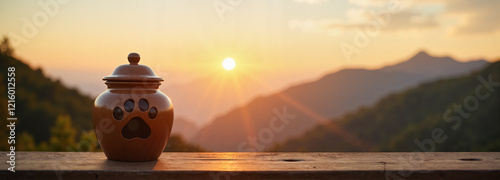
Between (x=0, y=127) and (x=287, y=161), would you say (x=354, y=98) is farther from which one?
(x=287, y=161)

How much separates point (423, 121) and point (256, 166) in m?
24.6

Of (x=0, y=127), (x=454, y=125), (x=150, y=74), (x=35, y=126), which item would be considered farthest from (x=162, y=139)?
(x=454, y=125)

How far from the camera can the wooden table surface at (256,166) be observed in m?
2.17

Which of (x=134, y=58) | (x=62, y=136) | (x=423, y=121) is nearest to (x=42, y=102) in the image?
(x=62, y=136)

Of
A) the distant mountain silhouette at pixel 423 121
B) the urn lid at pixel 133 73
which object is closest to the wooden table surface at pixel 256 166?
the urn lid at pixel 133 73

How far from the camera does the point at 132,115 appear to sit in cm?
232

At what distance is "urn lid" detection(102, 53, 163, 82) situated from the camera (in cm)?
237

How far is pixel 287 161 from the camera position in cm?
247

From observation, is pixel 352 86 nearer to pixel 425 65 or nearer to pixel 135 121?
pixel 425 65

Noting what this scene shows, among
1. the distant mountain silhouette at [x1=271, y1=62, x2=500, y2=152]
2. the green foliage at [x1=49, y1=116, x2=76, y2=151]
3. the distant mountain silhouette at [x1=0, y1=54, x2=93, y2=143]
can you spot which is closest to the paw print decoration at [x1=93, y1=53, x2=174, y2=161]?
the green foliage at [x1=49, y1=116, x2=76, y2=151]

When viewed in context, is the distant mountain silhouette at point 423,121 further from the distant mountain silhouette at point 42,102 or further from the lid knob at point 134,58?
the lid knob at point 134,58

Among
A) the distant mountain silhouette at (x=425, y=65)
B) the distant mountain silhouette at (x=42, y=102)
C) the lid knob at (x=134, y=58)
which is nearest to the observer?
the lid knob at (x=134, y=58)

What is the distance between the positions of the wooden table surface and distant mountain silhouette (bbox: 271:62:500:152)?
62.8ft

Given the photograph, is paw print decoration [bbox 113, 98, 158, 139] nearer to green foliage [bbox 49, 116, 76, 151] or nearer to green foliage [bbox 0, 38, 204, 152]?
green foliage [bbox 49, 116, 76, 151]
